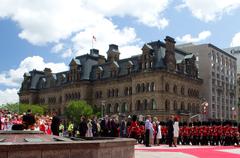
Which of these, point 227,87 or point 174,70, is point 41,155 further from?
point 227,87

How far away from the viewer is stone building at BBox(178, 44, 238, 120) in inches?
3393

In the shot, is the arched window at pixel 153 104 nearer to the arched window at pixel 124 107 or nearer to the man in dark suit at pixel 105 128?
the arched window at pixel 124 107

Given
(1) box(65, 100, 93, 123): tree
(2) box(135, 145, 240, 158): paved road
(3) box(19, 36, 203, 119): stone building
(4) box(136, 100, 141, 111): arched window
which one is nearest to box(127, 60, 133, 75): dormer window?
(3) box(19, 36, 203, 119): stone building

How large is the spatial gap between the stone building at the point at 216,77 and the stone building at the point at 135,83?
3246mm

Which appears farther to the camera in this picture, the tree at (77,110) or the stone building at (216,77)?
the stone building at (216,77)

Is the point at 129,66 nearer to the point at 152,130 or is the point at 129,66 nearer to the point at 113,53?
the point at 113,53

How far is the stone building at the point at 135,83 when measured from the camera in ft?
241

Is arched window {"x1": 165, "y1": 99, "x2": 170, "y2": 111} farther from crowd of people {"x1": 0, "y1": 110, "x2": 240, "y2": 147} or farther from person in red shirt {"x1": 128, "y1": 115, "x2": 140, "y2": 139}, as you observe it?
person in red shirt {"x1": 128, "y1": 115, "x2": 140, "y2": 139}

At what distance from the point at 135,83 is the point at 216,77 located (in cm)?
2214

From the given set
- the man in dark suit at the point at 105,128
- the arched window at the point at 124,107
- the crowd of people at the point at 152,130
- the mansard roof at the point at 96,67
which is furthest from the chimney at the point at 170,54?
the man in dark suit at the point at 105,128

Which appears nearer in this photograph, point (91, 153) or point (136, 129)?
point (91, 153)

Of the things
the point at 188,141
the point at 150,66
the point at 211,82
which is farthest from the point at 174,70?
the point at 188,141

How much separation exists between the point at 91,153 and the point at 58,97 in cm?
8901

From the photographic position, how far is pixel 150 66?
74625 mm
